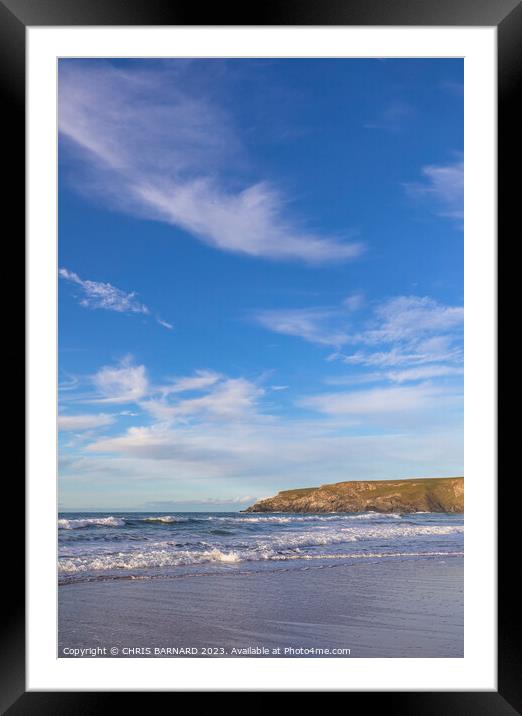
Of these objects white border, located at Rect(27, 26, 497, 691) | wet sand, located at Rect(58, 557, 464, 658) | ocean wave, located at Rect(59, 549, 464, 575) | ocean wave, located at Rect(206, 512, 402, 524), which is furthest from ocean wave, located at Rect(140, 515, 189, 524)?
white border, located at Rect(27, 26, 497, 691)

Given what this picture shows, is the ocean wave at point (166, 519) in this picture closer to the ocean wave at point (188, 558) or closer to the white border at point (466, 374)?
the ocean wave at point (188, 558)

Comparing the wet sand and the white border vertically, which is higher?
the white border

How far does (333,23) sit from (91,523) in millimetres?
5568

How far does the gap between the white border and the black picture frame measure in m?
0.03

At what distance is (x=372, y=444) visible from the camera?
8.77 meters

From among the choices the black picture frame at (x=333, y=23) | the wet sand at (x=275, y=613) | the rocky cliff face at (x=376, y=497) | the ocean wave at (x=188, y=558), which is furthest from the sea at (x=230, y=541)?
the black picture frame at (x=333, y=23)

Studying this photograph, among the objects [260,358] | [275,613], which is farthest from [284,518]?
[275,613]

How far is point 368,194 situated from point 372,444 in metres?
4.26

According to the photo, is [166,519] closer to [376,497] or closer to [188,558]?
[188,558]

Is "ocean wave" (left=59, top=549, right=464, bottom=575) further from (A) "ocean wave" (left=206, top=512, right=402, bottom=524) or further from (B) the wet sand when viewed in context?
(A) "ocean wave" (left=206, top=512, right=402, bottom=524)

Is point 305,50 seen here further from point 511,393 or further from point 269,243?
point 269,243

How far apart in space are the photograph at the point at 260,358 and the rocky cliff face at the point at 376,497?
42mm

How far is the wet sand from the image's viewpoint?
2295 millimetres

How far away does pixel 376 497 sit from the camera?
8.91 metres
